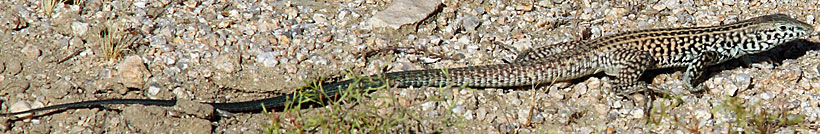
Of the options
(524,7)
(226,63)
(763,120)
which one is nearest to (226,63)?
(226,63)

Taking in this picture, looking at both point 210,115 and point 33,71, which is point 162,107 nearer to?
point 210,115

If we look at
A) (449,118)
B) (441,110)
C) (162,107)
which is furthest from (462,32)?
(162,107)

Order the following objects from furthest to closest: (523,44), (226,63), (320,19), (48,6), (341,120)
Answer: (320,19)
(523,44)
(48,6)
(226,63)
(341,120)

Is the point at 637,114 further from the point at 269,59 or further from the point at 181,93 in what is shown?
the point at 181,93

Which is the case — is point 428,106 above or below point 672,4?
below

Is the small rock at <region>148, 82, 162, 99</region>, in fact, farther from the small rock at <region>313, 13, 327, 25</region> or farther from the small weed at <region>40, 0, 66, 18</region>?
the small rock at <region>313, 13, 327, 25</region>

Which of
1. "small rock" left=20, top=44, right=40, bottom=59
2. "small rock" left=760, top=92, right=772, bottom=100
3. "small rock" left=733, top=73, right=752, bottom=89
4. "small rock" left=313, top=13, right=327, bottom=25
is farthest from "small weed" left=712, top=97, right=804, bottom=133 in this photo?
"small rock" left=20, top=44, right=40, bottom=59

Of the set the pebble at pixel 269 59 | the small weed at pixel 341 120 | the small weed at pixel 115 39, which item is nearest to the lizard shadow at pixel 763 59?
the small weed at pixel 341 120
